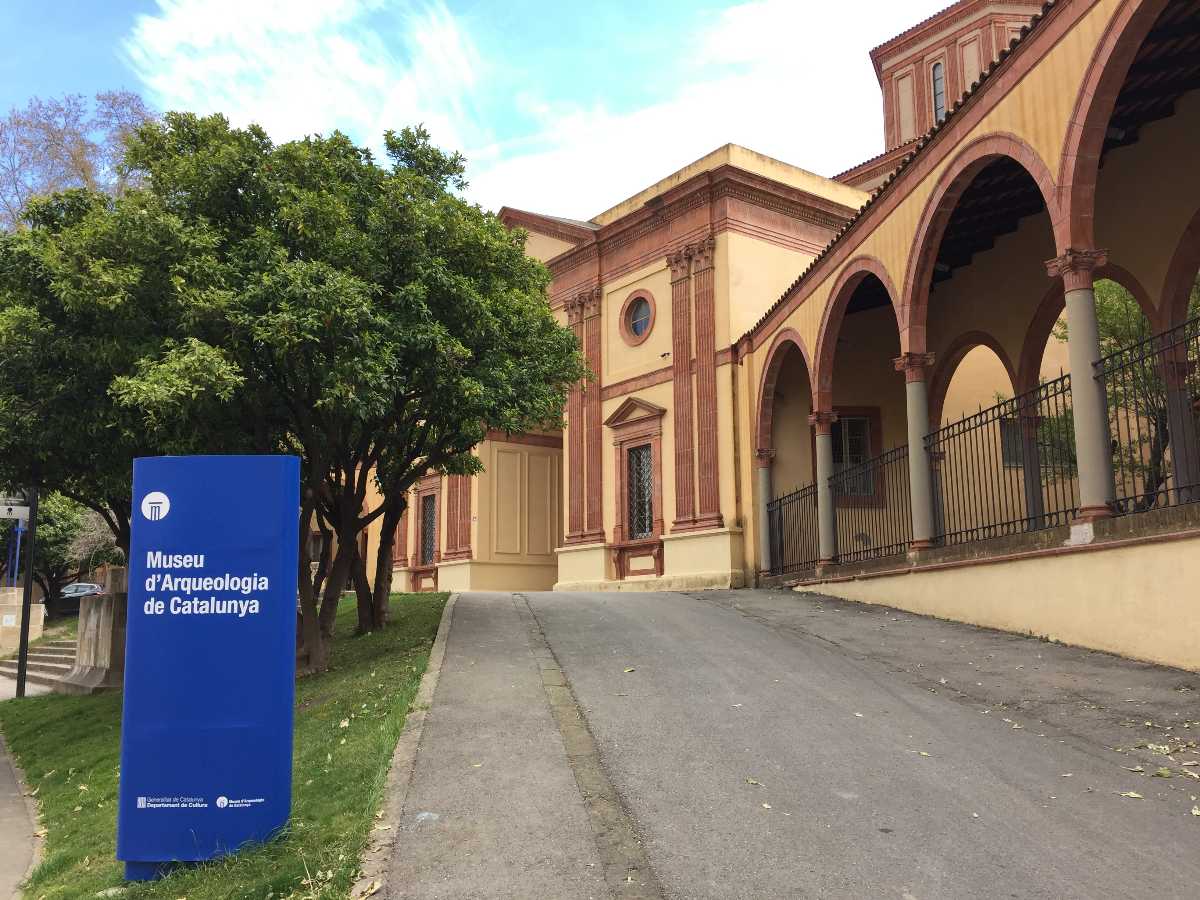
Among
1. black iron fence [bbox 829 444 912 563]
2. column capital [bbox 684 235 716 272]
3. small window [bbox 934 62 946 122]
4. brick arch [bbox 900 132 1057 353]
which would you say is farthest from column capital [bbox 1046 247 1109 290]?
small window [bbox 934 62 946 122]

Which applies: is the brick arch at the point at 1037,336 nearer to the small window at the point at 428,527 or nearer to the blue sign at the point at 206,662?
the blue sign at the point at 206,662

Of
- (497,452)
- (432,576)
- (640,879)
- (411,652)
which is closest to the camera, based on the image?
(640,879)

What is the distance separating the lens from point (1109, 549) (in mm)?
9273

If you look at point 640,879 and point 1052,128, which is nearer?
point 640,879

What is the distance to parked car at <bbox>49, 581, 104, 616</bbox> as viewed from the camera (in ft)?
129

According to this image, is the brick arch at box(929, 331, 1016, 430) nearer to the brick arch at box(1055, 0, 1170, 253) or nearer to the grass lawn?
the brick arch at box(1055, 0, 1170, 253)

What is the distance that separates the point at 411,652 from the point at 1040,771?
7294mm

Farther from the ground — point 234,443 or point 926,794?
point 234,443

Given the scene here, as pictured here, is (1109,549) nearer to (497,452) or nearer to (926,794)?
(926,794)

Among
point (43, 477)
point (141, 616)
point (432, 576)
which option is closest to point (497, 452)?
point (432, 576)

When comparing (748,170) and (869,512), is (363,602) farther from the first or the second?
(748,170)

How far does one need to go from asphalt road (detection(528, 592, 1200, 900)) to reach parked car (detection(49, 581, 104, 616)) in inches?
1372

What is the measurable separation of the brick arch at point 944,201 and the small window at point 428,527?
1843 centimetres

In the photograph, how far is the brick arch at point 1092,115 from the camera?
9.12 meters
